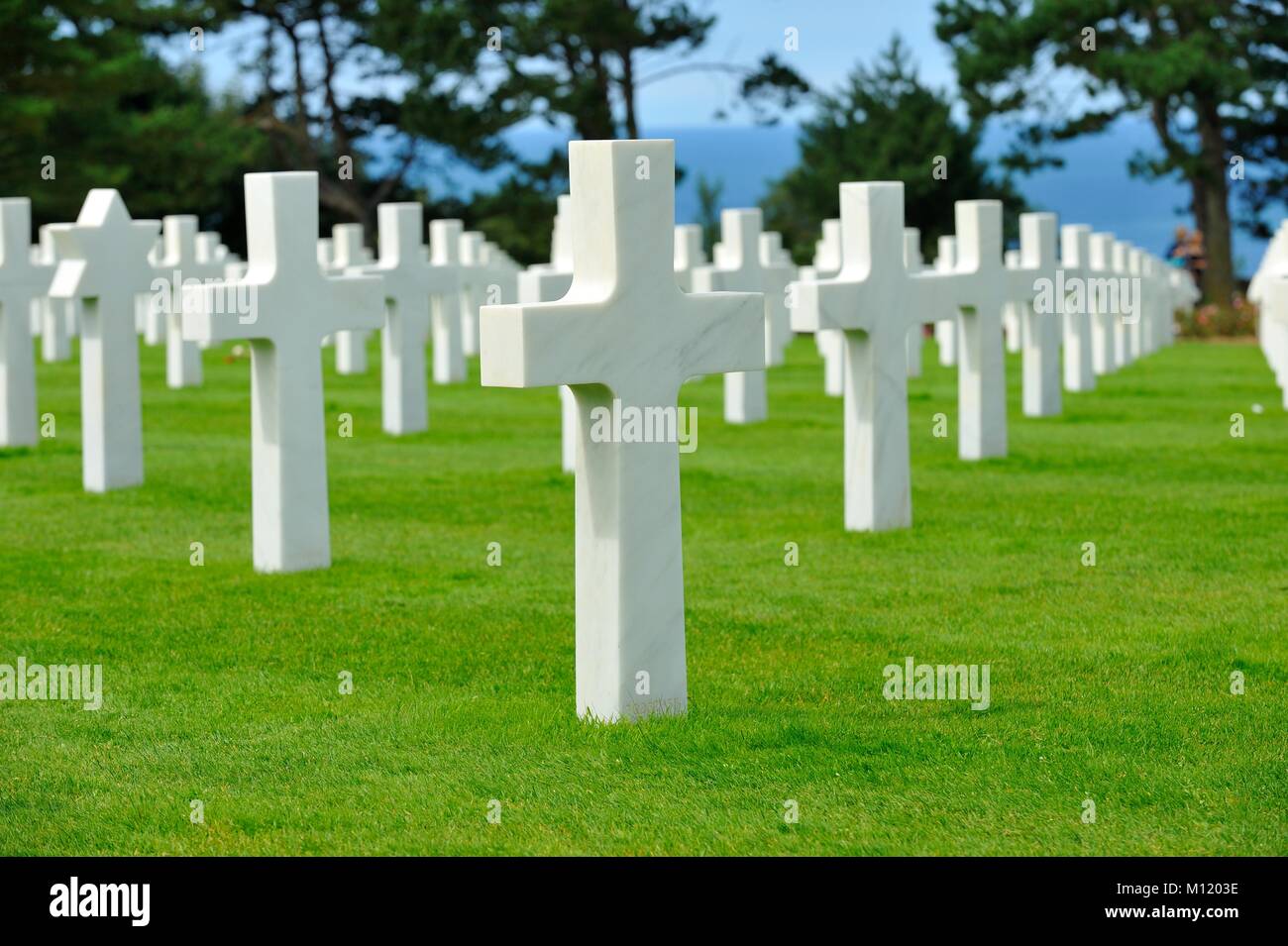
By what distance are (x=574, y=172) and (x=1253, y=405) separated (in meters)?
11.7

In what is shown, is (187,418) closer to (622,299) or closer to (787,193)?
(622,299)

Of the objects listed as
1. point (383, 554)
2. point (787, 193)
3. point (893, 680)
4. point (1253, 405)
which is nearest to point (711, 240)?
point (787, 193)

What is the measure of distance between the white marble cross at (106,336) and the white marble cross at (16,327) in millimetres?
1990

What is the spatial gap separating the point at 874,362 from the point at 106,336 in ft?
16.0

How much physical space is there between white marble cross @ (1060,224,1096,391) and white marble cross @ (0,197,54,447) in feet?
29.8

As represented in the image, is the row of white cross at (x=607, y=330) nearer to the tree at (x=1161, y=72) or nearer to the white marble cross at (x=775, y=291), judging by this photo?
the white marble cross at (x=775, y=291)

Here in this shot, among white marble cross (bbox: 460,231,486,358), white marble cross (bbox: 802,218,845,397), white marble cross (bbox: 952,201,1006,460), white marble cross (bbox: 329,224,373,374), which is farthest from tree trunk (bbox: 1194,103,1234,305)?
white marble cross (bbox: 952,201,1006,460)

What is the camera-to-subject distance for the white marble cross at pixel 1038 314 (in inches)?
544

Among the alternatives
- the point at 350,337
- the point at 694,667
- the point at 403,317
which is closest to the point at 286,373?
the point at 694,667

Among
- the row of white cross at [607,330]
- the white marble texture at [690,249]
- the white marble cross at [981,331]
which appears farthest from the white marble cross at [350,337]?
the white marble cross at [981,331]

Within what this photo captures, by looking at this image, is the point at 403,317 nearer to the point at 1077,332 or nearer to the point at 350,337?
the point at 350,337

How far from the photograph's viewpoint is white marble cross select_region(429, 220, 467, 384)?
17.6m

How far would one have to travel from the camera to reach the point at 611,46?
120ft

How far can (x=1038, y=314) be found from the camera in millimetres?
15156
